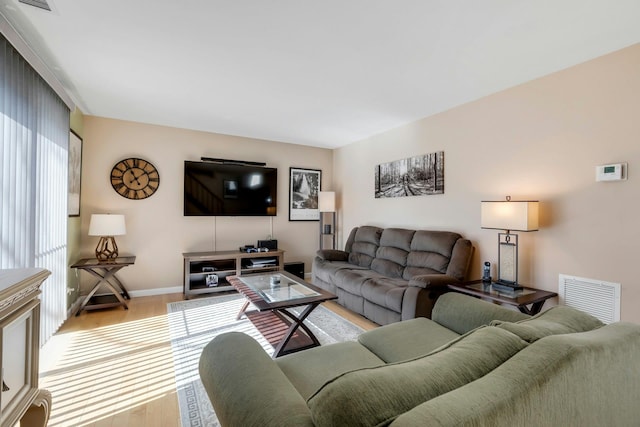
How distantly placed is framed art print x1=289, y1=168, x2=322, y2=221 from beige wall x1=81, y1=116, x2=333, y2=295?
0.62 feet

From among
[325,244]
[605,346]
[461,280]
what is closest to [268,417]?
[605,346]

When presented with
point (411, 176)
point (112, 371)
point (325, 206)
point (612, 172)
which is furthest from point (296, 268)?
point (612, 172)

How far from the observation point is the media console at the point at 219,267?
4.02 m

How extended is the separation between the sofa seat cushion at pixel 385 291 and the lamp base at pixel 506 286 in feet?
2.63

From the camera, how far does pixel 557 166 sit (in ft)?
8.24

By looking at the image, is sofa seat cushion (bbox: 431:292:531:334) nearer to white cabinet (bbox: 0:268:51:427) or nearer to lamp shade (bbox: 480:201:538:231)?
lamp shade (bbox: 480:201:538:231)

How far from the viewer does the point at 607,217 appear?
222 centimetres

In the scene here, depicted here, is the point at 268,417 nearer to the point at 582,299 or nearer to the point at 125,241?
the point at 582,299

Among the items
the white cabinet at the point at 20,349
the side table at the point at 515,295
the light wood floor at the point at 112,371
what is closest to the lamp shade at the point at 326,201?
the light wood floor at the point at 112,371

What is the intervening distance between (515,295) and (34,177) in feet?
13.2

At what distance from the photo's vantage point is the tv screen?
4.34 metres

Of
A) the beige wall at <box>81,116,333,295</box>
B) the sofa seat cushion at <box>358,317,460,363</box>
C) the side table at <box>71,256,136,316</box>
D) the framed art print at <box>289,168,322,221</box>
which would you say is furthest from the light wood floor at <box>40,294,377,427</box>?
the framed art print at <box>289,168,322,221</box>

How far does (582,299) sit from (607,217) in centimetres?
69

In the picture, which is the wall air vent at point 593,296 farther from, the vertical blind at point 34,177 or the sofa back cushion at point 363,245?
the vertical blind at point 34,177
